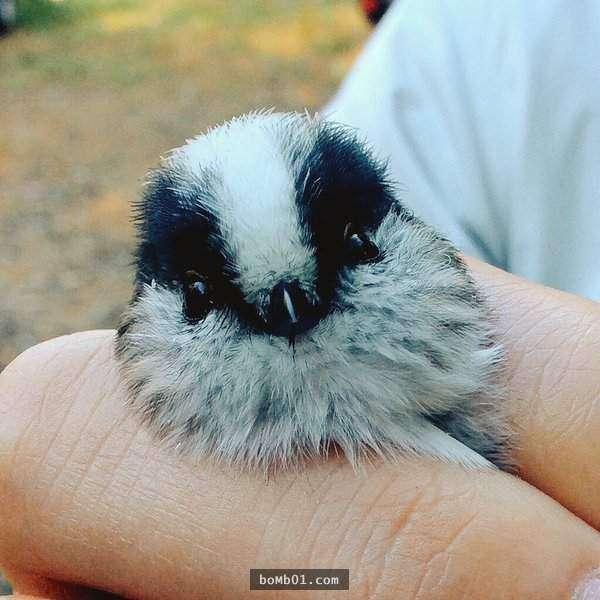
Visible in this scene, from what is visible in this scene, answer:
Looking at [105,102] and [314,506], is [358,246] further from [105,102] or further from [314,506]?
[105,102]

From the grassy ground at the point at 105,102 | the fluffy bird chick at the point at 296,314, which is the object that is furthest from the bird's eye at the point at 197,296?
the grassy ground at the point at 105,102

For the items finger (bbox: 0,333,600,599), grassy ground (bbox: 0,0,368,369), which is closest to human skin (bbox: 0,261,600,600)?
finger (bbox: 0,333,600,599)

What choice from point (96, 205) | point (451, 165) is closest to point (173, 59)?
point (96, 205)

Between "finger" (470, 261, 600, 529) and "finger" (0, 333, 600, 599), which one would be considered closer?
"finger" (0, 333, 600, 599)

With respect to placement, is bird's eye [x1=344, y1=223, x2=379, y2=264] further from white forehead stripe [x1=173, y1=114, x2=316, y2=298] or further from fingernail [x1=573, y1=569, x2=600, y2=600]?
fingernail [x1=573, y1=569, x2=600, y2=600]

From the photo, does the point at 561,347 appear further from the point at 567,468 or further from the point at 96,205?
the point at 96,205
